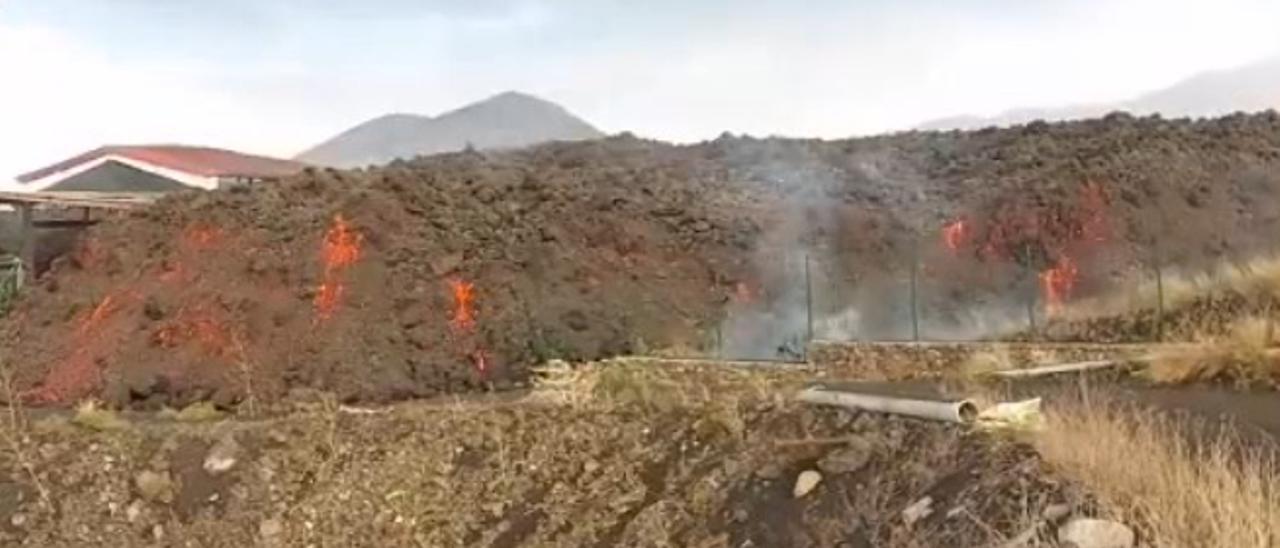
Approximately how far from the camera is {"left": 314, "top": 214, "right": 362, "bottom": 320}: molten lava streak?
25156 millimetres

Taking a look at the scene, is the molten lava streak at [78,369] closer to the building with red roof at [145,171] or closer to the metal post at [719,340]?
the metal post at [719,340]

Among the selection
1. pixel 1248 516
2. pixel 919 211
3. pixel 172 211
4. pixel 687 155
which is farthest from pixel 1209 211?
pixel 1248 516

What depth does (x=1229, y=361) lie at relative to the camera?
1100cm

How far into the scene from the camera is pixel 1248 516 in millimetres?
5418

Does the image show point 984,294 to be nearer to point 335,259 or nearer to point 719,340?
point 719,340

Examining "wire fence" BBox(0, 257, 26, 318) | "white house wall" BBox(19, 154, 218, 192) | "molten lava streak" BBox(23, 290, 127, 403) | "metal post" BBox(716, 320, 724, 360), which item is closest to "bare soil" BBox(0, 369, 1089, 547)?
"metal post" BBox(716, 320, 724, 360)

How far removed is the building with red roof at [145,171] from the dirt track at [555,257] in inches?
391

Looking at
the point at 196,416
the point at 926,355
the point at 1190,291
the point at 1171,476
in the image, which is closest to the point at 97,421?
the point at 196,416

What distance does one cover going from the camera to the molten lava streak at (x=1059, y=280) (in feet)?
77.7

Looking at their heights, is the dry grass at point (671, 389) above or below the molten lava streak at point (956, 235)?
below

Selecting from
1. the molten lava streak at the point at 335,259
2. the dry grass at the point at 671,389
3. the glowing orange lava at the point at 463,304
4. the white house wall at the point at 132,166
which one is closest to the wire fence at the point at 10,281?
the molten lava streak at the point at 335,259

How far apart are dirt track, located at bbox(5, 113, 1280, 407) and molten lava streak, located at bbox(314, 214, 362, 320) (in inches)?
2.3

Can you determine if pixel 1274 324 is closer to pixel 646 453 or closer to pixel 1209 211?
pixel 646 453

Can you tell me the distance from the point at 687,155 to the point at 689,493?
97.9 feet
